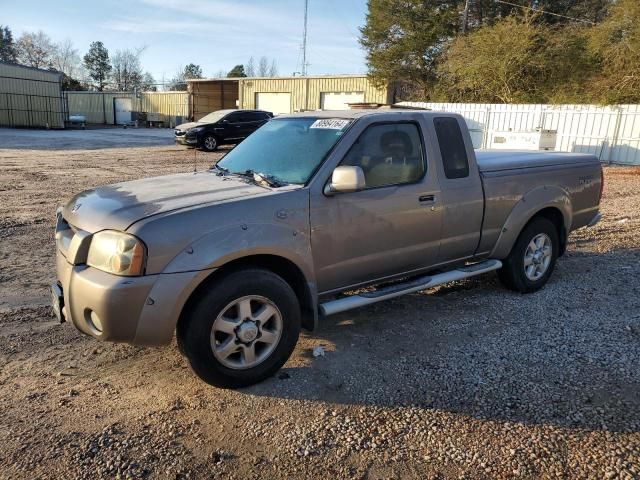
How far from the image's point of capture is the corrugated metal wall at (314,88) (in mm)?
36812

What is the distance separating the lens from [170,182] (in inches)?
163

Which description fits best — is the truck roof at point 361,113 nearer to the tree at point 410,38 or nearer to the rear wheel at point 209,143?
the rear wheel at point 209,143

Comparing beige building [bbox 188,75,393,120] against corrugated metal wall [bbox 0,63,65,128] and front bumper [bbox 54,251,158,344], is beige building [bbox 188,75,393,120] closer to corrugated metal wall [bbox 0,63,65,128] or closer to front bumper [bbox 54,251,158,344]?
corrugated metal wall [bbox 0,63,65,128]

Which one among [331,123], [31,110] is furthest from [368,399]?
[31,110]

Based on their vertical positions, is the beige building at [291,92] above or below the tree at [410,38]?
below

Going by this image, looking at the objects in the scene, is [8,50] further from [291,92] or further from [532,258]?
[532,258]

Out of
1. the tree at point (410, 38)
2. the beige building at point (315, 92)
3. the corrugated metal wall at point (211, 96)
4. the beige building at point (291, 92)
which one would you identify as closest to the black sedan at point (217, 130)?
the beige building at point (291, 92)

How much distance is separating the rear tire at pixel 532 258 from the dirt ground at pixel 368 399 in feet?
0.56

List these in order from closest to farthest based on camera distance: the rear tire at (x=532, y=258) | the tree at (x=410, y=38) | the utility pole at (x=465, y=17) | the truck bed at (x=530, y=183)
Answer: the truck bed at (x=530, y=183) → the rear tire at (x=532, y=258) → the utility pole at (x=465, y=17) → the tree at (x=410, y=38)

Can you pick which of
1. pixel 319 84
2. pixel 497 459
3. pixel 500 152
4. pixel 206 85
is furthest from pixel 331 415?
pixel 206 85

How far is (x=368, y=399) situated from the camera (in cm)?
336

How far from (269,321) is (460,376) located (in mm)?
1433

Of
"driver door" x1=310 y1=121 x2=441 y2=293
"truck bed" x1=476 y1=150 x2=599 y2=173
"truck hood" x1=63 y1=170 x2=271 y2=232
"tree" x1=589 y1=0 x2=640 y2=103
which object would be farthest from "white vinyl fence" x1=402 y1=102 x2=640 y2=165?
"truck hood" x1=63 y1=170 x2=271 y2=232

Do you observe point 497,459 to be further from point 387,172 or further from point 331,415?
point 387,172
